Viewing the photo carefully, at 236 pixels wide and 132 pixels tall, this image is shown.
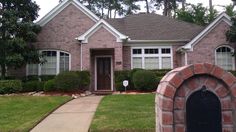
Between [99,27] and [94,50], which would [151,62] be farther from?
[99,27]

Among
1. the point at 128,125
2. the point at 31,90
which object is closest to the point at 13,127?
the point at 128,125

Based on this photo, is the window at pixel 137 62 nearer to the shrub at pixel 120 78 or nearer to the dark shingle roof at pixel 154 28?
the dark shingle roof at pixel 154 28

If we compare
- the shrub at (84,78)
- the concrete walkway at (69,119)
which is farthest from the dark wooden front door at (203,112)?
the shrub at (84,78)

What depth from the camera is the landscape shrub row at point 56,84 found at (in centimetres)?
2025

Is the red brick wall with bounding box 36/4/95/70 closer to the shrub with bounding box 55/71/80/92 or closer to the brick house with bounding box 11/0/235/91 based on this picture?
the brick house with bounding box 11/0/235/91

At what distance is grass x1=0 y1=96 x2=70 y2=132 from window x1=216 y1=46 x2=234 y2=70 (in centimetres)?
1064

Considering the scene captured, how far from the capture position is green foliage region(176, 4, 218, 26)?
121 feet

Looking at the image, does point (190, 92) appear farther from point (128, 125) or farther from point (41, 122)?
point (41, 122)

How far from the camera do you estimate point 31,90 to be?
21.7 m

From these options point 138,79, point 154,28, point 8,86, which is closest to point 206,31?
point 154,28

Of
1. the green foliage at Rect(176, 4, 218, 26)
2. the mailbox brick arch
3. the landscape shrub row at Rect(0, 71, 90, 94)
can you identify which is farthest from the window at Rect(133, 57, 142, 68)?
the mailbox brick arch

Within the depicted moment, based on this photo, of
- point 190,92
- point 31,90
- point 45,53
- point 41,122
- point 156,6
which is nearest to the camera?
point 190,92

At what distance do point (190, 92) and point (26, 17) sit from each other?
63.4ft

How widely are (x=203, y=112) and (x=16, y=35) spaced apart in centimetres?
1884
